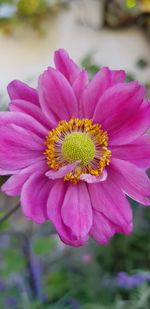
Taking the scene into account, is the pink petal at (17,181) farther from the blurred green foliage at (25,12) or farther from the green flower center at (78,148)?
the blurred green foliage at (25,12)

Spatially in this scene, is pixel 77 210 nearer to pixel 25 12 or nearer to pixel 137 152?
pixel 137 152

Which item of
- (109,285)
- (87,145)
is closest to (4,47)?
(109,285)

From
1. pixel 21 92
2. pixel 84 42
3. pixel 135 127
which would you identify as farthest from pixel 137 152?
pixel 84 42

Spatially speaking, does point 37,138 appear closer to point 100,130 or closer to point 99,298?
point 100,130

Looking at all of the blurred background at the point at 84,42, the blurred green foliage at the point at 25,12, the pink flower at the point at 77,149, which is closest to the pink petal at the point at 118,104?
the pink flower at the point at 77,149

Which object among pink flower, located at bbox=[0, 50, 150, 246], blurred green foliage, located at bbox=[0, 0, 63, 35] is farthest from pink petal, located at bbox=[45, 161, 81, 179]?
blurred green foliage, located at bbox=[0, 0, 63, 35]
